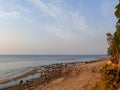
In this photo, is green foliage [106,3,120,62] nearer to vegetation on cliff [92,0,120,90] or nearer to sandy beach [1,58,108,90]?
vegetation on cliff [92,0,120,90]

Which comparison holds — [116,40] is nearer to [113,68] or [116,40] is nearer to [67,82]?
[113,68]

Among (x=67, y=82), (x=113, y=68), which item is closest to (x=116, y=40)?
(x=113, y=68)

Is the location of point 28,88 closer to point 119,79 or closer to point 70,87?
point 70,87

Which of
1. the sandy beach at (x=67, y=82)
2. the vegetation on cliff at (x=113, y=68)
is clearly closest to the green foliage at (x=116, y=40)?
the vegetation on cliff at (x=113, y=68)

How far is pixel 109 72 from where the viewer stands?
1889 centimetres

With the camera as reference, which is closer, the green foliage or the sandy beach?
the green foliage

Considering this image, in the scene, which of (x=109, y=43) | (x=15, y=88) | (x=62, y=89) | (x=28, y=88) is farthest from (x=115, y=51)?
(x=15, y=88)

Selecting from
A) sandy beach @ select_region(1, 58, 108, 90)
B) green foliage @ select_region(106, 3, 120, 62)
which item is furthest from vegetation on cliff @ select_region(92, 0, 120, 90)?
sandy beach @ select_region(1, 58, 108, 90)

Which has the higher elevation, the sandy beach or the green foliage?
the green foliage

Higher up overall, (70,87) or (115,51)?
(115,51)

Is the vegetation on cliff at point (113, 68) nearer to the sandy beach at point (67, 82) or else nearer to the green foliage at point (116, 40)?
the green foliage at point (116, 40)

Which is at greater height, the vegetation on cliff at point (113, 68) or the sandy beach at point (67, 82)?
the vegetation on cliff at point (113, 68)

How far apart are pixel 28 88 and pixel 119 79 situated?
2117 centimetres

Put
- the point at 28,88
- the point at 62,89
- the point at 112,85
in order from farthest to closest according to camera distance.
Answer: the point at 28,88 → the point at 62,89 → the point at 112,85
